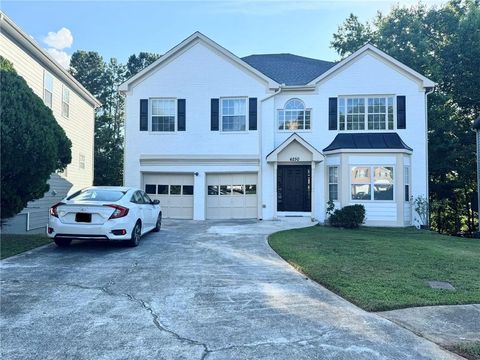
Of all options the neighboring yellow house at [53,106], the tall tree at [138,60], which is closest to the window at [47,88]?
the neighboring yellow house at [53,106]

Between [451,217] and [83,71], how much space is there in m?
34.7

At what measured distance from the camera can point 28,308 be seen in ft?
14.7

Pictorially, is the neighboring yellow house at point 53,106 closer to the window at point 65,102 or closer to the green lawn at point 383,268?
the window at point 65,102

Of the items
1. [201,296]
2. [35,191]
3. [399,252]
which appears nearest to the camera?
[201,296]

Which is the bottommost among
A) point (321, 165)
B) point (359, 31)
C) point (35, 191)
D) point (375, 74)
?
point (35, 191)

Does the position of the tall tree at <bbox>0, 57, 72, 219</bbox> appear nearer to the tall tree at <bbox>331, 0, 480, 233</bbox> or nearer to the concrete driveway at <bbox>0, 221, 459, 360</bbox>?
the concrete driveway at <bbox>0, 221, 459, 360</bbox>

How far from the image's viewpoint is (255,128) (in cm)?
1595

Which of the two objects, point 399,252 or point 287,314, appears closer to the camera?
point 287,314

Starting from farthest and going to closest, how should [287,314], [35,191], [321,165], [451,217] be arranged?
A: 1. [451,217]
2. [321,165]
3. [35,191]
4. [287,314]

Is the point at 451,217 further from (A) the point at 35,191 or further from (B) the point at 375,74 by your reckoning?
(A) the point at 35,191

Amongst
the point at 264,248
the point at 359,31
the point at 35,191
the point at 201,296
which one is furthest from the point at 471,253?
the point at 359,31

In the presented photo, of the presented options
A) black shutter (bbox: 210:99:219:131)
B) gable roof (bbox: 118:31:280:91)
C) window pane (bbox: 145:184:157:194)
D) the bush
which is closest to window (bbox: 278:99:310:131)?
gable roof (bbox: 118:31:280:91)

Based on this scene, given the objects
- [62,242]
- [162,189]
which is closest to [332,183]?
[162,189]

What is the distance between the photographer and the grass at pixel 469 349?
10.7 ft
